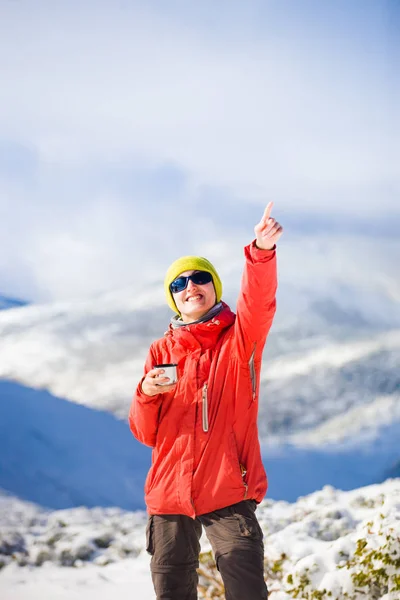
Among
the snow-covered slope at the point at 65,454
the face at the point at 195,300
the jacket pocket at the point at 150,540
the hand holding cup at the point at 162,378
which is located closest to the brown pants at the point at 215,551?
the jacket pocket at the point at 150,540

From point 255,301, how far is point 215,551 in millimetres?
698

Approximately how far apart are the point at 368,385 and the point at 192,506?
3776 mm

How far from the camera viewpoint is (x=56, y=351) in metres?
5.12

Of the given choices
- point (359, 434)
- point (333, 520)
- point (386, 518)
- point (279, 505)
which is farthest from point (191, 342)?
point (359, 434)

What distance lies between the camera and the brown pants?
1.69 meters

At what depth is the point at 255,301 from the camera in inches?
70.7

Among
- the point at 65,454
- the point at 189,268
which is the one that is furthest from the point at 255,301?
the point at 65,454

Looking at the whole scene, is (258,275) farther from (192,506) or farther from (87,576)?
(87,576)

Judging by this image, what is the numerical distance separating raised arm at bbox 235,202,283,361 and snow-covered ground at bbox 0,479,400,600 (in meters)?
1.15

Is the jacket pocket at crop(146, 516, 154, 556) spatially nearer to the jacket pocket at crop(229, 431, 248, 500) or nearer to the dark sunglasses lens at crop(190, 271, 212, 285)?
the jacket pocket at crop(229, 431, 248, 500)

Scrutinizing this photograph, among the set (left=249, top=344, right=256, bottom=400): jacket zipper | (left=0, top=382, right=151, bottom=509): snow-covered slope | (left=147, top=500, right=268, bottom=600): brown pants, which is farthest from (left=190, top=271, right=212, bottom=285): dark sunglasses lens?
(left=0, top=382, right=151, bottom=509): snow-covered slope

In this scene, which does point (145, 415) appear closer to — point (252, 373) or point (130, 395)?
point (252, 373)

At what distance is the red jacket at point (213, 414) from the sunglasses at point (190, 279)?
0.48 feet

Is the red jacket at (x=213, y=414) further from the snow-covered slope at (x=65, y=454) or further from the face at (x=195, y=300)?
the snow-covered slope at (x=65, y=454)
